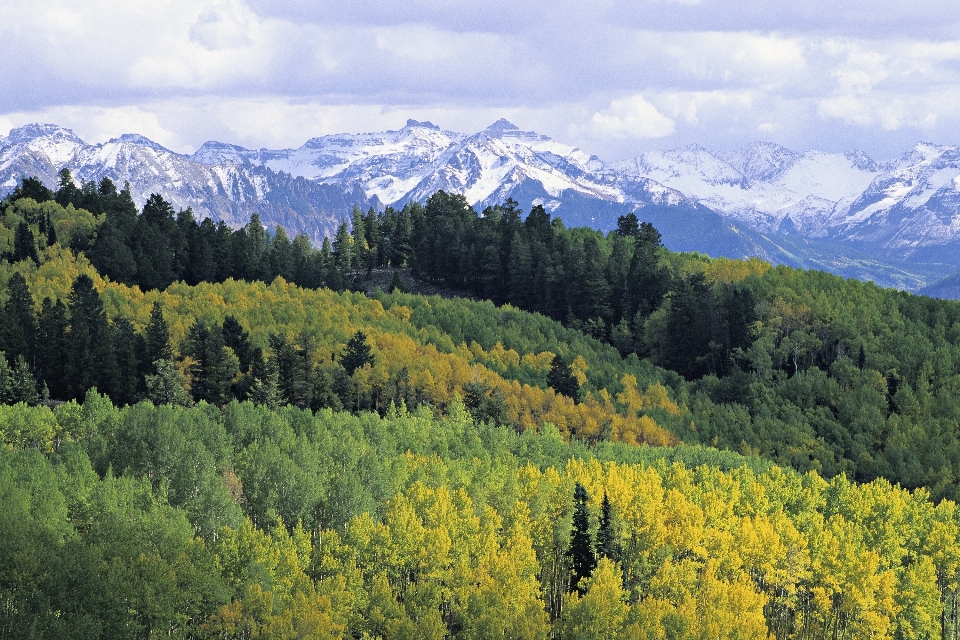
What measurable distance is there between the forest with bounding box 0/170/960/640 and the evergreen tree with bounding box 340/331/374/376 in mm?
341

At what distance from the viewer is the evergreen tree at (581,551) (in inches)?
3733

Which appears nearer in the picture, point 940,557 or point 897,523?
point 940,557

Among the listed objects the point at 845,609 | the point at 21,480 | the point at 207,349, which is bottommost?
the point at 845,609

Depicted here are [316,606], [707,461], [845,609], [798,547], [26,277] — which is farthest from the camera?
[26,277]

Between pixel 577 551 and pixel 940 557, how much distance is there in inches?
1404

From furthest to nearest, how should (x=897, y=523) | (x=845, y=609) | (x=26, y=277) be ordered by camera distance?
(x=26, y=277) → (x=897, y=523) → (x=845, y=609)

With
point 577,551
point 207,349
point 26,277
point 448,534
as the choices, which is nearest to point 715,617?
point 577,551

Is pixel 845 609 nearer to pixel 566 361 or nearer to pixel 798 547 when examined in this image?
pixel 798 547

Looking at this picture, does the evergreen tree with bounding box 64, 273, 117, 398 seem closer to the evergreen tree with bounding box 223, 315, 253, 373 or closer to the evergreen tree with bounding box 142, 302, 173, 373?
the evergreen tree with bounding box 142, 302, 173, 373

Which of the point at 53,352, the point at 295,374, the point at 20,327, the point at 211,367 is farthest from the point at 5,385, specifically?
the point at 295,374

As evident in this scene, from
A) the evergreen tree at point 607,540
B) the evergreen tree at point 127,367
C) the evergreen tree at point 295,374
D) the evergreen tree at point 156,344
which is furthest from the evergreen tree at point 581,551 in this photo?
the evergreen tree at point 156,344

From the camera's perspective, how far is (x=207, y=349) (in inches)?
5866

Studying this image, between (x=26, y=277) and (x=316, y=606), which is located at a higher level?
(x=26, y=277)

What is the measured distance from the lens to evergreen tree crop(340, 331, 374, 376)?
159000mm
